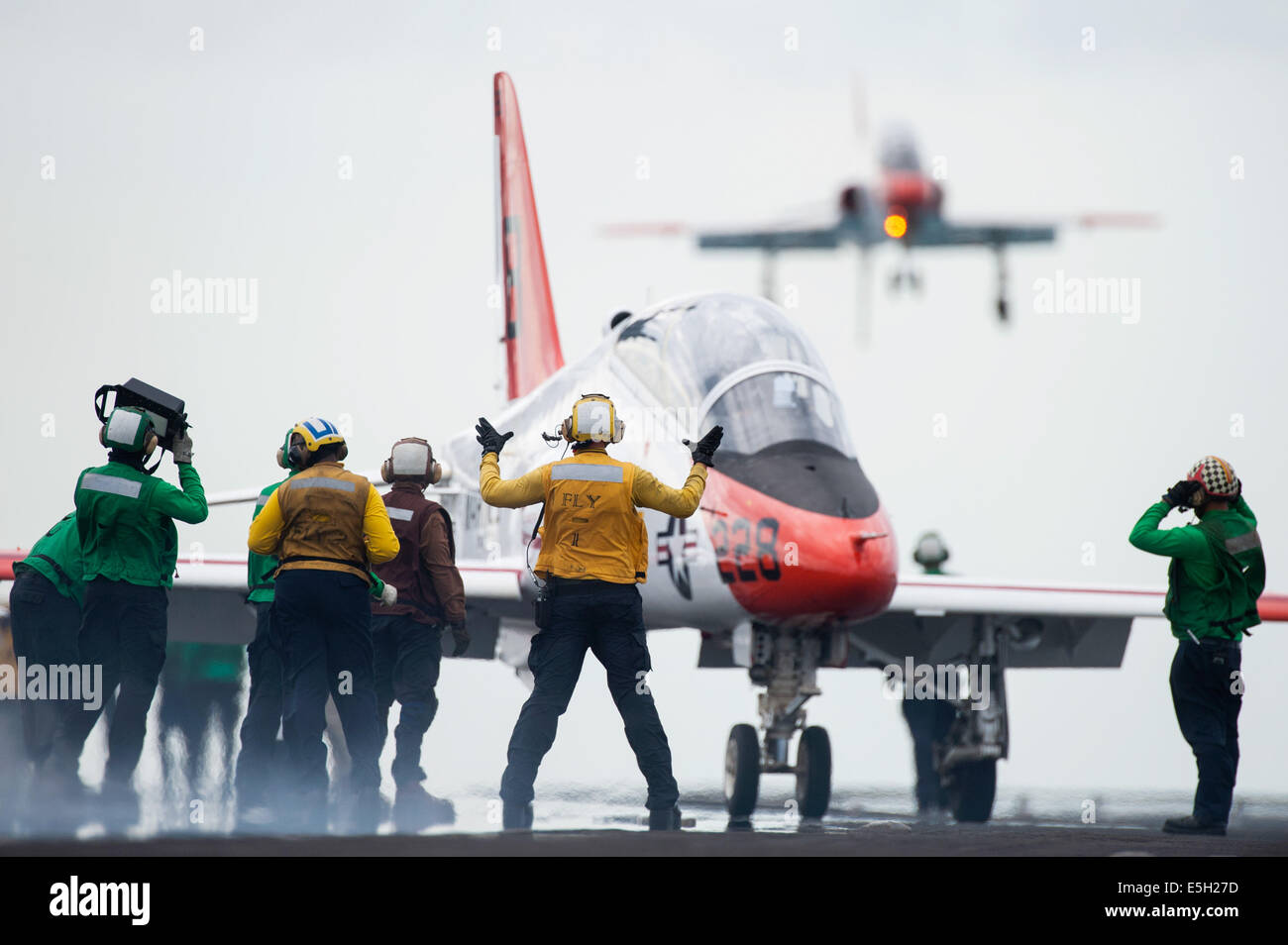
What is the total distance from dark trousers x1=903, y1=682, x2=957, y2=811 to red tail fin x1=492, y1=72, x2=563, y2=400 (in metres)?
5.92

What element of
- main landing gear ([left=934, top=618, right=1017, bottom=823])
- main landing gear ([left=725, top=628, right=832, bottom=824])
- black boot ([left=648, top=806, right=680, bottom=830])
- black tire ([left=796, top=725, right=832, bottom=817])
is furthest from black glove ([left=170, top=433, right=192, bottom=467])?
main landing gear ([left=934, top=618, right=1017, bottom=823])

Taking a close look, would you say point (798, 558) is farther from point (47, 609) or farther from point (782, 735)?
point (47, 609)

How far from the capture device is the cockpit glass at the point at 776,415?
11695 mm

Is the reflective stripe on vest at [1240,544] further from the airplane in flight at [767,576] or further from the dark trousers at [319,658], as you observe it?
the dark trousers at [319,658]

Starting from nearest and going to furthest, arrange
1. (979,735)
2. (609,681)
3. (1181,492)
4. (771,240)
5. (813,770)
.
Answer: (609,681) < (1181,492) < (813,770) < (979,735) < (771,240)

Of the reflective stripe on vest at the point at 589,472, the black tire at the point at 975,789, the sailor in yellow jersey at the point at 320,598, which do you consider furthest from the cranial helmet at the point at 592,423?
the black tire at the point at 975,789

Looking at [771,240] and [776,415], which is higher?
[771,240]

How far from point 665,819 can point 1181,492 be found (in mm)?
3456

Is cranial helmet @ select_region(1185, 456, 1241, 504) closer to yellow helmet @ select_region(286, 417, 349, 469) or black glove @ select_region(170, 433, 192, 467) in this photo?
yellow helmet @ select_region(286, 417, 349, 469)

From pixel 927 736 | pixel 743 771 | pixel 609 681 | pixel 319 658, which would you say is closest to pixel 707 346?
pixel 743 771

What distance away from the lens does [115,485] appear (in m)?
9.27
